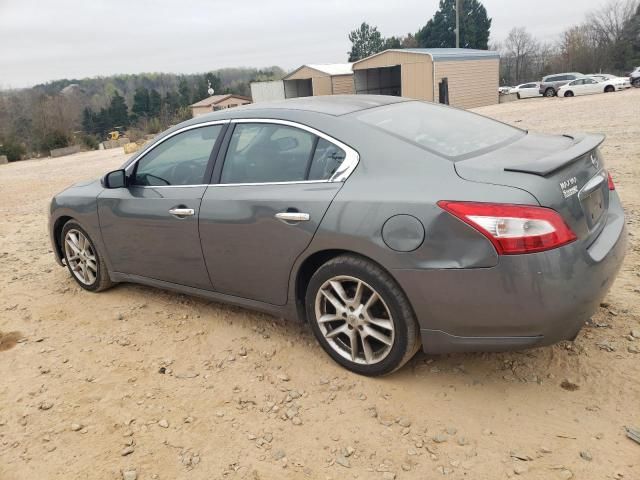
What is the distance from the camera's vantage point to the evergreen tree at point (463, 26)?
66.8 meters

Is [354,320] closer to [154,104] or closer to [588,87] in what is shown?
[588,87]

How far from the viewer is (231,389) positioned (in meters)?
3.20

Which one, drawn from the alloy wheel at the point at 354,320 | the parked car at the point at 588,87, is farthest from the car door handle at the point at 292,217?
the parked car at the point at 588,87

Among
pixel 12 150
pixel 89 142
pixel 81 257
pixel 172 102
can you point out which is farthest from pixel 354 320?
pixel 172 102

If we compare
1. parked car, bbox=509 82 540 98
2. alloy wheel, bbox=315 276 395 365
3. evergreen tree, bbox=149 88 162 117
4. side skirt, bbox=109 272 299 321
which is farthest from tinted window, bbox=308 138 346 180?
evergreen tree, bbox=149 88 162 117

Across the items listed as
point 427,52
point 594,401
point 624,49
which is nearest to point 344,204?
point 594,401

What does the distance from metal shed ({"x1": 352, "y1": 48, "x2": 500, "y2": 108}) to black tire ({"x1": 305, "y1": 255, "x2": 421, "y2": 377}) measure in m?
27.7

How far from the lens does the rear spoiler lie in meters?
2.57

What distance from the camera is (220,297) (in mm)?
3766

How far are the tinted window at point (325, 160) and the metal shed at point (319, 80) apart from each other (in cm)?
3752

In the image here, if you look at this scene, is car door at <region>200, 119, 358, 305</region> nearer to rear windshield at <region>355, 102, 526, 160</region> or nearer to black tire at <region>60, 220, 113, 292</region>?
rear windshield at <region>355, 102, 526, 160</region>

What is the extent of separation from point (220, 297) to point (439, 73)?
31.7m

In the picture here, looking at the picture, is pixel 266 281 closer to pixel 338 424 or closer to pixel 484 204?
pixel 338 424

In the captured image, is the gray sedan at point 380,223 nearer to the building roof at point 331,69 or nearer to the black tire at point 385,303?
the black tire at point 385,303
